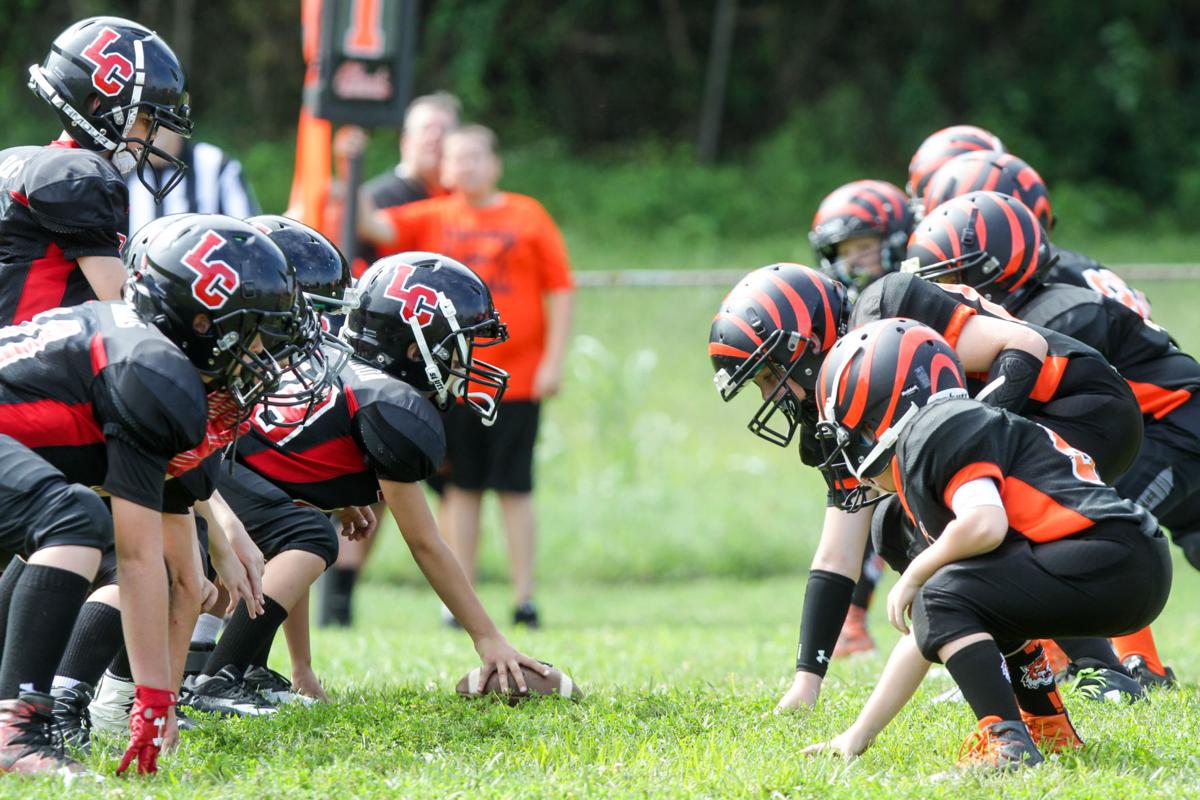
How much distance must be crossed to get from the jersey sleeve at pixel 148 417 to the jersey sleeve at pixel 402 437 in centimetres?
93

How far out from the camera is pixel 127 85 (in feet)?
16.4

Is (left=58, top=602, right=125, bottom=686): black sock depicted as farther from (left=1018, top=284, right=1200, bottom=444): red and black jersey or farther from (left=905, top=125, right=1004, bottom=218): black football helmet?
(left=905, top=125, right=1004, bottom=218): black football helmet

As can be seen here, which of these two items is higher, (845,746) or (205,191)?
(205,191)

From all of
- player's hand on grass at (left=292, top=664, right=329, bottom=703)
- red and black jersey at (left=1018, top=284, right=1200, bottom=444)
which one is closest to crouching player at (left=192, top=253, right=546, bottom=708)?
player's hand on grass at (left=292, top=664, right=329, bottom=703)

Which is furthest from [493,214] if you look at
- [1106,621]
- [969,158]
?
[1106,621]

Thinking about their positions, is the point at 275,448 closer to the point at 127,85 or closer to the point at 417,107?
the point at 127,85

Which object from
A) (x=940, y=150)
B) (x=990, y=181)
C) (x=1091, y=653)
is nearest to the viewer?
(x=1091, y=653)

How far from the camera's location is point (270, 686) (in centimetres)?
511

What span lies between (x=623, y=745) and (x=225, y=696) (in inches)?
55.0

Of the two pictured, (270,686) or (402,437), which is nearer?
(402,437)

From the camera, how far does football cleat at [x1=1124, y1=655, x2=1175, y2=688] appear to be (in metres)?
5.58

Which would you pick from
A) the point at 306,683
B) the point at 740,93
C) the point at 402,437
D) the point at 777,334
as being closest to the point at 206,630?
the point at 306,683

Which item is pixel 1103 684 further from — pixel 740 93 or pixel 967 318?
pixel 740 93

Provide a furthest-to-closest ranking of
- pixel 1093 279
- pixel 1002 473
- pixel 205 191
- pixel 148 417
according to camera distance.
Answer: pixel 205 191 < pixel 1093 279 < pixel 1002 473 < pixel 148 417
